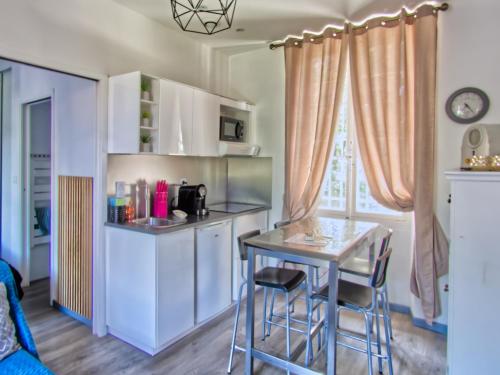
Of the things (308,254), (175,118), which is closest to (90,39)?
(175,118)

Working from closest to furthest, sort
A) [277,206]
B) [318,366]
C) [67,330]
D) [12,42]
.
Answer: [12,42] < [318,366] < [67,330] < [277,206]

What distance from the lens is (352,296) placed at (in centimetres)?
207

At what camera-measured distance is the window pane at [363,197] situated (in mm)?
3260

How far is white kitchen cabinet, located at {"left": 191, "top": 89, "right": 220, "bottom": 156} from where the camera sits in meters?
3.09

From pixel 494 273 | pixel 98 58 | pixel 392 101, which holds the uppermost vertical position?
pixel 98 58

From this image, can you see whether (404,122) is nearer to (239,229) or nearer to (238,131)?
(238,131)

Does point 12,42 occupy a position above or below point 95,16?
below

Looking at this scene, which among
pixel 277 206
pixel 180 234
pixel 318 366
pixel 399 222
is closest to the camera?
pixel 318 366

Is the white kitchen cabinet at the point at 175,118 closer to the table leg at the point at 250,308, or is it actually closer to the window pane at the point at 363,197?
the table leg at the point at 250,308

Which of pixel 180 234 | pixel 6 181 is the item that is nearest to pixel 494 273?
pixel 180 234

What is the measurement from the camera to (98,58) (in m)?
2.62

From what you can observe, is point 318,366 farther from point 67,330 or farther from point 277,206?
point 67,330

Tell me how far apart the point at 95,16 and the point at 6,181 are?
2422 mm

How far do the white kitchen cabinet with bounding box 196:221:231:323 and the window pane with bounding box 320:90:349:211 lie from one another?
118cm
